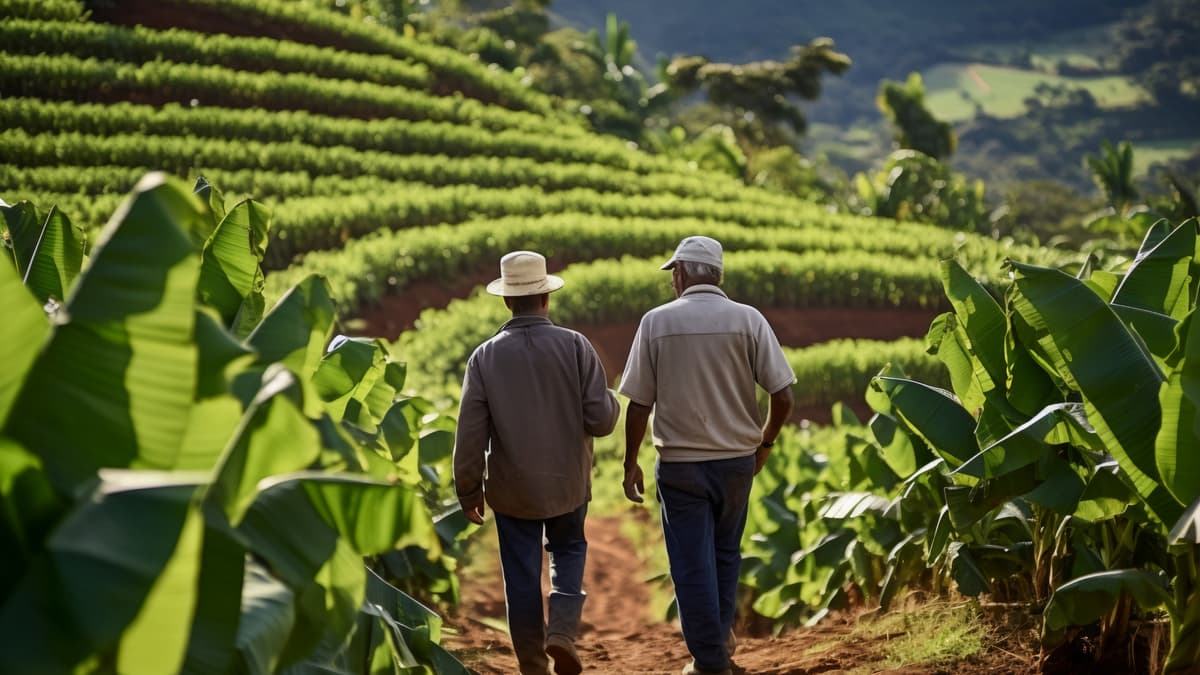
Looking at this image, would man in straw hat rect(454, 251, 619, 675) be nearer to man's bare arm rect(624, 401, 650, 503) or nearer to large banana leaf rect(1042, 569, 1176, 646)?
man's bare arm rect(624, 401, 650, 503)

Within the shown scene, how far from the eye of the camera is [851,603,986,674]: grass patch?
4.42 metres

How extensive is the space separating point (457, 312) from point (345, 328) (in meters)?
1.35

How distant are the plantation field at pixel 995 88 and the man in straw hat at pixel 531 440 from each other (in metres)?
113

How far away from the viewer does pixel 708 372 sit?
453 centimetres

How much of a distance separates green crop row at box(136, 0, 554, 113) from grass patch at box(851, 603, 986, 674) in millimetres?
22576

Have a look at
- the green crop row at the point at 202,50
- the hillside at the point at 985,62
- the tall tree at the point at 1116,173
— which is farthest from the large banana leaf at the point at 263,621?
the hillside at the point at 985,62

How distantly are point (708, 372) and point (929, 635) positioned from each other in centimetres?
135

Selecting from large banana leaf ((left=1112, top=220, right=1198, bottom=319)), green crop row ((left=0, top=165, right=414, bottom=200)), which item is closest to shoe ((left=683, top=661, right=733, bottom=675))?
large banana leaf ((left=1112, top=220, right=1198, bottom=319))

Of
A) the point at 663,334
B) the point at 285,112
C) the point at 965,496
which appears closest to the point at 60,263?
the point at 663,334

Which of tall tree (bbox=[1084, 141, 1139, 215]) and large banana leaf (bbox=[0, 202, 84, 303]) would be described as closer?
large banana leaf (bbox=[0, 202, 84, 303])

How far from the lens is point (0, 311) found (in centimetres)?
208

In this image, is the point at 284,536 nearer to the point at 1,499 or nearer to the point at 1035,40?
the point at 1,499

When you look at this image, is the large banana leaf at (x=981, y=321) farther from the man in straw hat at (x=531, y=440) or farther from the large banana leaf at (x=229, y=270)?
the large banana leaf at (x=229, y=270)

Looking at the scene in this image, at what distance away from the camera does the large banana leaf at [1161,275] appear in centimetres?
405
